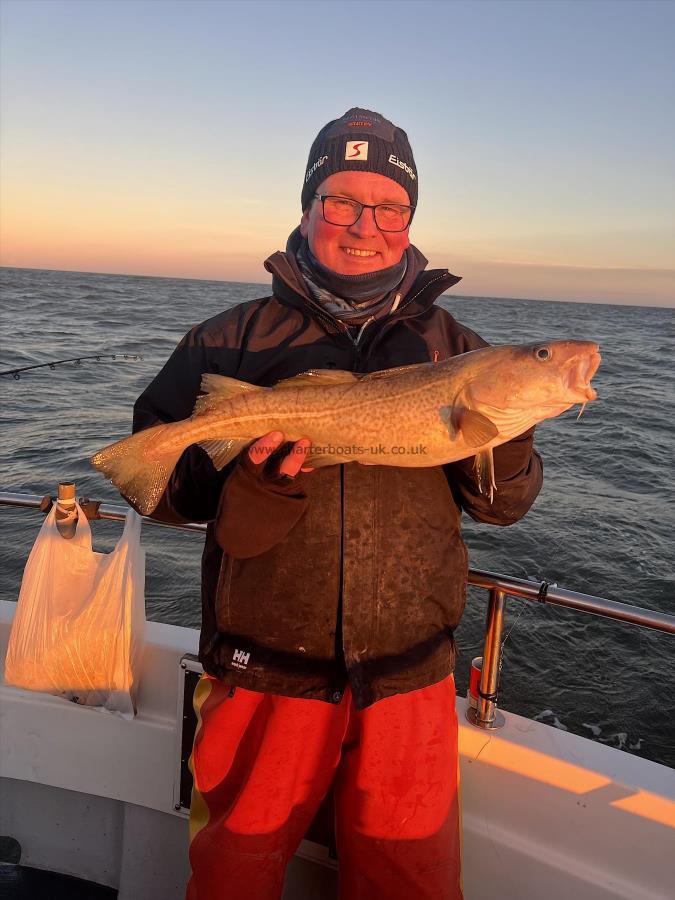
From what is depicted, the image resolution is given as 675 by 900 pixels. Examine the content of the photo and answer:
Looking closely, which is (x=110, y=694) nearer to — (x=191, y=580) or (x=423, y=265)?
(x=423, y=265)

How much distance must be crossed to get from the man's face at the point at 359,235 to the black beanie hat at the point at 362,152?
6 centimetres

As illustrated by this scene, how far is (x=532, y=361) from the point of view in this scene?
281cm

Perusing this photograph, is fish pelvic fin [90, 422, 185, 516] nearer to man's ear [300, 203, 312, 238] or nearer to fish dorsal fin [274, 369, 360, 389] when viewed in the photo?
fish dorsal fin [274, 369, 360, 389]

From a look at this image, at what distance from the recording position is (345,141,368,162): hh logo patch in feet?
10.0

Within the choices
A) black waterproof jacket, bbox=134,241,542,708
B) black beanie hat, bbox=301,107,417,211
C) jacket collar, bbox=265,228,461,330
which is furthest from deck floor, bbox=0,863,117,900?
black beanie hat, bbox=301,107,417,211

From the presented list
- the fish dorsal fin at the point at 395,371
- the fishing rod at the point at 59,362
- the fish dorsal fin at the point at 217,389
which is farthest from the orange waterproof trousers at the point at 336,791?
the fishing rod at the point at 59,362

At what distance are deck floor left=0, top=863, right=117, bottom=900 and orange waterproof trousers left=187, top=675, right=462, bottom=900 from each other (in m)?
1.40

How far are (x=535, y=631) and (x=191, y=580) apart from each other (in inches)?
195

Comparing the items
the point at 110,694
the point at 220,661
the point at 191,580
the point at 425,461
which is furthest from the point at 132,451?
the point at 191,580

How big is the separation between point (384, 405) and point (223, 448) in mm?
737

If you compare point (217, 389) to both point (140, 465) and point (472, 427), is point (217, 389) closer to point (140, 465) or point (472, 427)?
point (140, 465)

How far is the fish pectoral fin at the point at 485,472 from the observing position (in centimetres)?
269

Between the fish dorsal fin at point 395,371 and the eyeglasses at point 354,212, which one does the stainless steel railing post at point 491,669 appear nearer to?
the fish dorsal fin at point 395,371

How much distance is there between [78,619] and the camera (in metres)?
3.44
